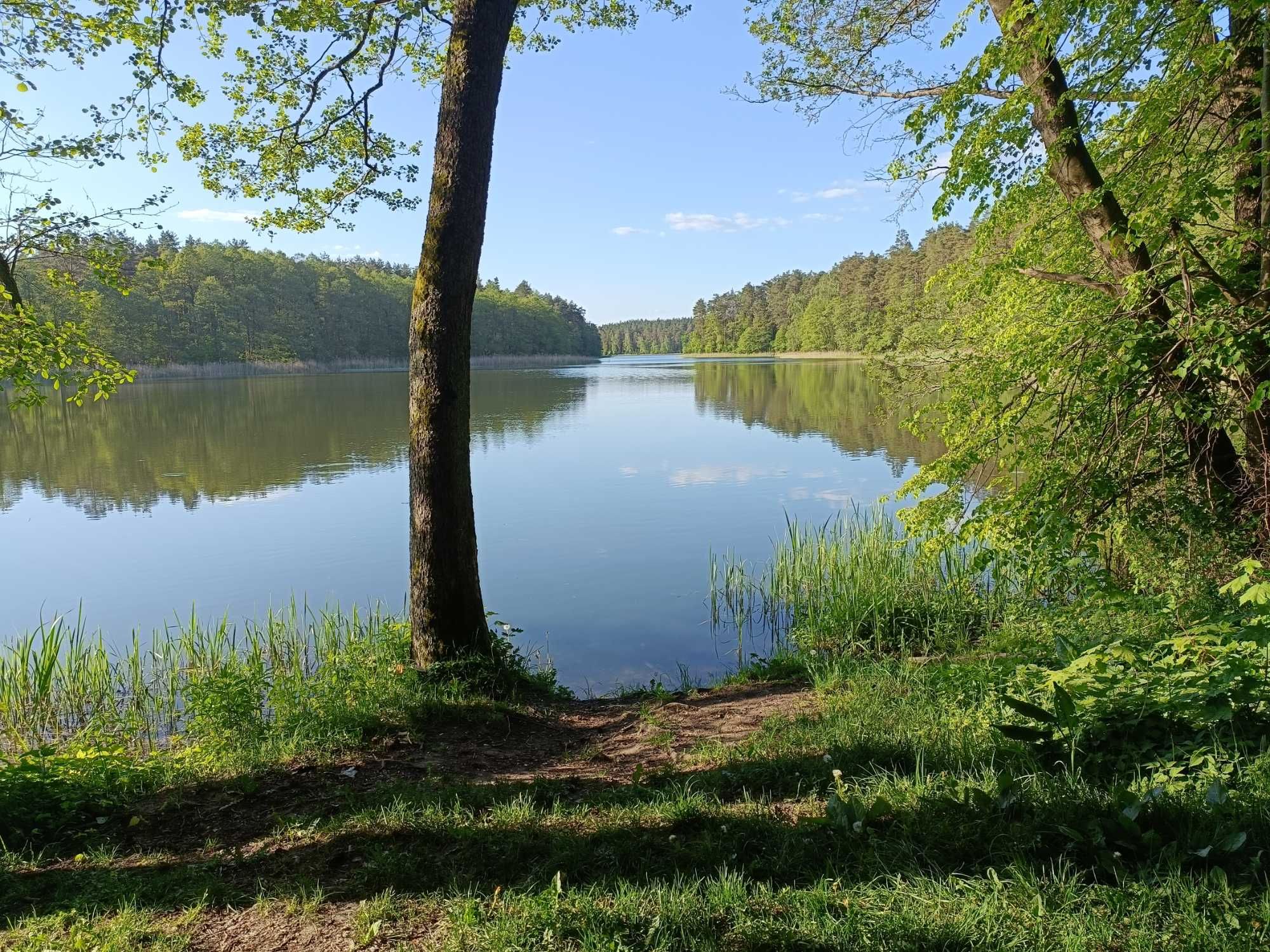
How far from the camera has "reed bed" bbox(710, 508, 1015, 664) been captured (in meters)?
7.28

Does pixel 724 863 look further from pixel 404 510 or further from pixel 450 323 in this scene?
pixel 404 510

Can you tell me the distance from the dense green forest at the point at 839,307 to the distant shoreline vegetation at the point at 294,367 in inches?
1448

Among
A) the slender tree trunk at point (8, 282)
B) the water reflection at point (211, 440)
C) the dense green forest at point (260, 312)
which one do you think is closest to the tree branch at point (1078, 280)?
the slender tree trunk at point (8, 282)

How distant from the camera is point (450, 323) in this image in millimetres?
5152

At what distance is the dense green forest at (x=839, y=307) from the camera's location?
31.6 feet

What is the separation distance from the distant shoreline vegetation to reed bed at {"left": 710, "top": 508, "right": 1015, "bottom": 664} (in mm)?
46505

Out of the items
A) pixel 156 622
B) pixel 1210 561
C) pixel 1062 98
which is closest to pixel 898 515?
pixel 1210 561

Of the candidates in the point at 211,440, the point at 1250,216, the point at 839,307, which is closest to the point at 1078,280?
the point at 1250,216

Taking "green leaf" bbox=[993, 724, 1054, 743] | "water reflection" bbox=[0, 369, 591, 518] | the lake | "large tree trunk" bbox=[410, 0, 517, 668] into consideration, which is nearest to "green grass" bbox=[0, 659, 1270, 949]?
"green leaf" bbox=[993, 724, 1054, 743]

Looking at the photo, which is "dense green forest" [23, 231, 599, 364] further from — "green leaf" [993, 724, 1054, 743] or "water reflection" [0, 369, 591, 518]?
"green leaf" [993, 724, 1054, 743]

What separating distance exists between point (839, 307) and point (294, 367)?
58.2 meters

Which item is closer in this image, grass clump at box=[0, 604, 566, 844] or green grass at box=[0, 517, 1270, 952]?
green grass at box=[0, 517, 1270, 952]

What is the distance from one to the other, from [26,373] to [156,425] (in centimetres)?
2708

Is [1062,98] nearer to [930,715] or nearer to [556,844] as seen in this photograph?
[930,715]
